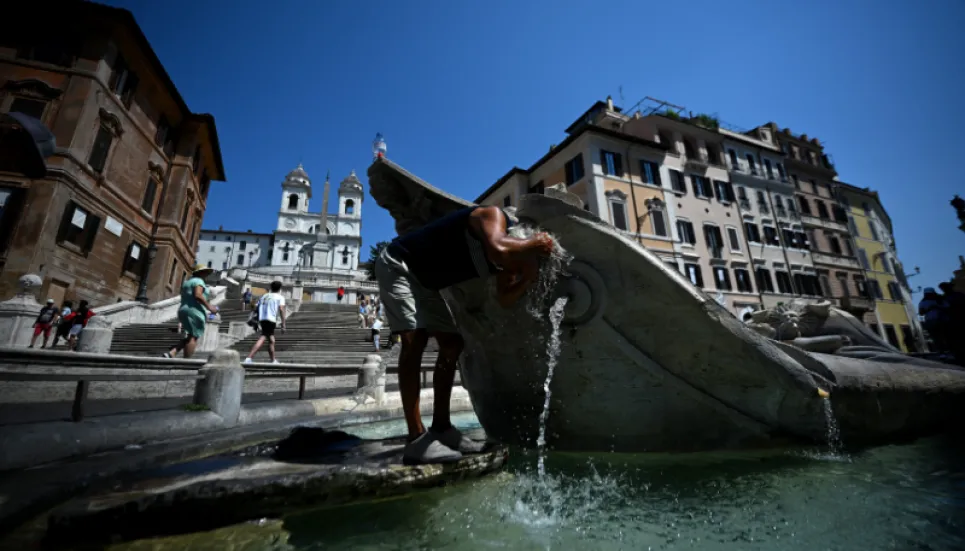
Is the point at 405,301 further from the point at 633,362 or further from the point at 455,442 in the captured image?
the point at 633,362

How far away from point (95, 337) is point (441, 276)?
30.2 feet

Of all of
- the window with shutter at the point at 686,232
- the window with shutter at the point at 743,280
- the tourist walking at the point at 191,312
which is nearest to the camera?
the tourist walking at the point at 191,312

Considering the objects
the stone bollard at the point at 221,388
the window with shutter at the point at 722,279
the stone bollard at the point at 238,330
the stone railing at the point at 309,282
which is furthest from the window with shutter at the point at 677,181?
the stone bollard at the point at 221,388

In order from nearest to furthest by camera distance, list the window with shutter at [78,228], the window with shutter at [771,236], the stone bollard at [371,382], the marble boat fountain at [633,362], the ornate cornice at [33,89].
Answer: the marble boat fountain at [633,362]
the stone bollard at [371,382]
the window with shutter at [78,228]
the ornate cornice at [33,89]
the window with shutter at [771,236]

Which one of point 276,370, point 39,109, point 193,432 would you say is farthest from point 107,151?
point 193,432

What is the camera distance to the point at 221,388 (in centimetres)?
358

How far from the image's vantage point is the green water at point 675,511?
1.49m

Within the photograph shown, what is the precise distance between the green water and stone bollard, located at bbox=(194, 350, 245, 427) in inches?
93.4

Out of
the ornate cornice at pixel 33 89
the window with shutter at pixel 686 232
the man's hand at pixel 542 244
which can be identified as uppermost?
the ornate cornice at pixel 33 89

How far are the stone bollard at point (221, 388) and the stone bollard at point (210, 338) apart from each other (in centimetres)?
819

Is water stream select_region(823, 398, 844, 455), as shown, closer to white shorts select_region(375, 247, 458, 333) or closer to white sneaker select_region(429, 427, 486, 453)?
white sneaker select_region(429, 427, 486, 453)

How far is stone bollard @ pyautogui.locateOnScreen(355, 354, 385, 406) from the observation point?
18.5ft

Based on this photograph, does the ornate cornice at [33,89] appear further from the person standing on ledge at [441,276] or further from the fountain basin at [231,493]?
the person standing on ledge at [441,276]

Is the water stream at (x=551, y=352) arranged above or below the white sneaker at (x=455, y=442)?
above
